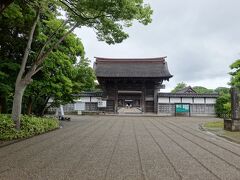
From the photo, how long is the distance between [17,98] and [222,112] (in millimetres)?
29589

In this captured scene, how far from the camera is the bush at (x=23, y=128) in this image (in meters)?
11.0

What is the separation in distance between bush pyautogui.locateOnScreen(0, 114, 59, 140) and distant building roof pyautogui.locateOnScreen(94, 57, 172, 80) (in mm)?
23118

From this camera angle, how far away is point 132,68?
133 ft

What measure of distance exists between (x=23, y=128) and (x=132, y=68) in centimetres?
2953

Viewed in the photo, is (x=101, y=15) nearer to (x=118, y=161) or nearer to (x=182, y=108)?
(x=118, y=161)

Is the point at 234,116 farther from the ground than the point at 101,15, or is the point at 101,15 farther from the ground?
the point at 101,15

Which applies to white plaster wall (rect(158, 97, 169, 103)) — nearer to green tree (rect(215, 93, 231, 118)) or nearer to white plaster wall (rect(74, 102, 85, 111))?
green tree (rect(215, 93, 231, 118))

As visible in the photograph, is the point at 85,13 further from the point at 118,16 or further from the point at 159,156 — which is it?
the point at 159,156

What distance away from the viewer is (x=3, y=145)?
9375mm

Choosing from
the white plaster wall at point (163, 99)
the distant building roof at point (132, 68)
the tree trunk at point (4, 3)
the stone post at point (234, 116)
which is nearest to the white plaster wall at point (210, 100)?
the white plaster wall at point (163, 99)

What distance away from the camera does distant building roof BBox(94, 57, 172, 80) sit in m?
37.5

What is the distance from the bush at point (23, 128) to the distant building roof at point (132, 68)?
23.1 metres

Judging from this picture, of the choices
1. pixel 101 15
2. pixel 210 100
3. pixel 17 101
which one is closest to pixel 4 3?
pixel 101 15

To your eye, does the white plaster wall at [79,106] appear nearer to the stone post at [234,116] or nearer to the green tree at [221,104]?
the green tree at [221,104]
